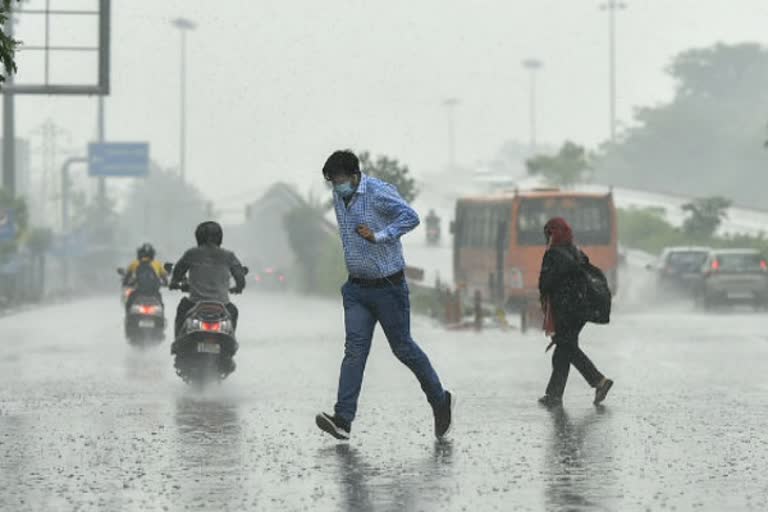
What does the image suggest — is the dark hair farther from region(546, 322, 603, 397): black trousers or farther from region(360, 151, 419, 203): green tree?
region(360, 151, 419, 203): green tree

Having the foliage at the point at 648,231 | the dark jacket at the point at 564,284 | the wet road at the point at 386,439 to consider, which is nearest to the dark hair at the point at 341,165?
the wet road at the point at 386,439

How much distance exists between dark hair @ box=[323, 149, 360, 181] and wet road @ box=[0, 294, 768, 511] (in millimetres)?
1682

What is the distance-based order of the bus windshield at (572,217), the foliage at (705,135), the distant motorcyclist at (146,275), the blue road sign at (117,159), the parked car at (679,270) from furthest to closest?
1. the foliage at (705,135)
2. the blue road sign at (117,159)
3. the parked car at (679,270)
4. the bus windshield at (572,217)
5. the distant motorcyclist at (146,275)

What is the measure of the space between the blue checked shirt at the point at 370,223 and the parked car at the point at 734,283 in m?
29.8

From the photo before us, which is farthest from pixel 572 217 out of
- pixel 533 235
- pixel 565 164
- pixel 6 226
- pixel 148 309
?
pixel 565 164

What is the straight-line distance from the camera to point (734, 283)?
41344mm

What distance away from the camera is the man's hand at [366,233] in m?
11.8

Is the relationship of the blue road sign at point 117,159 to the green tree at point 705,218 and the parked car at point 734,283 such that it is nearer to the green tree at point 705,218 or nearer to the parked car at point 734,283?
the green tree at point 705,218

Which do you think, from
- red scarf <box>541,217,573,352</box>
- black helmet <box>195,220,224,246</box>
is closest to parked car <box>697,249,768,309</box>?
black helmet <box>195,220,224,246</box>

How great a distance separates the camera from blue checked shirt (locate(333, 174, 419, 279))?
475 inches

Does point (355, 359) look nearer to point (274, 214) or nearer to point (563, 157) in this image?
point (563, 157)

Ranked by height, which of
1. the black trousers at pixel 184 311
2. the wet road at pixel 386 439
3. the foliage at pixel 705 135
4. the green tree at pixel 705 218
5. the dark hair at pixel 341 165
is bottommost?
the wet road at pixel 386 439

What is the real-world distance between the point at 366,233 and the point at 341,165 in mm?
501

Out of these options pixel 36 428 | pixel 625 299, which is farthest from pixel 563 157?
pixel 36 428
